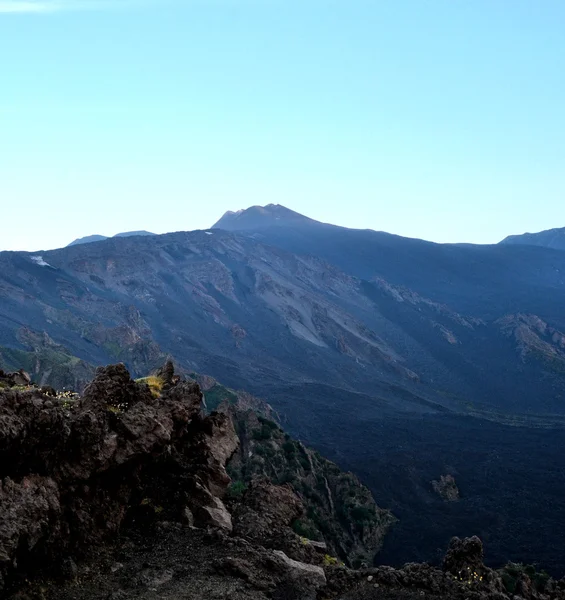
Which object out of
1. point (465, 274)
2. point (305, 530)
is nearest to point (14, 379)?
point (305, 530)

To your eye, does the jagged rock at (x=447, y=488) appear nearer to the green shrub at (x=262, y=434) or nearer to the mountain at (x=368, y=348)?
the mountain at (x=368, y=348)

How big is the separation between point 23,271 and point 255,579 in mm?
114382

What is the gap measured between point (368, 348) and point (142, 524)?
10473 cm

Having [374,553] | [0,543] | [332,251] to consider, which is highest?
[332,251]

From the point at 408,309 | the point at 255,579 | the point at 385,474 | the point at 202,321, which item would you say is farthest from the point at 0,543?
the point at 408,309

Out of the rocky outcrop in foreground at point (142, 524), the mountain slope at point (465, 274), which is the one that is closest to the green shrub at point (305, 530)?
the rocky outcrop in foreground at point (142, 524)

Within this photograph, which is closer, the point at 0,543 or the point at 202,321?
the point at 0,543

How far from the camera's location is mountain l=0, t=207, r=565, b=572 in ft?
183

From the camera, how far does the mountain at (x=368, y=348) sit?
183 ft

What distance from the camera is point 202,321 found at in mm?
119438

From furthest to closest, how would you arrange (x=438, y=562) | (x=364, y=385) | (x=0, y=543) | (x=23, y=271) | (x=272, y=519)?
(x=23, y=271)
(x=364, y=385)
(x=438, y=562)
(x=272, y=519)
(x=0, y=543)

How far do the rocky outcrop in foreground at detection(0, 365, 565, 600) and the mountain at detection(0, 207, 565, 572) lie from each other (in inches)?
1024

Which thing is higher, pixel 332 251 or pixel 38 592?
pixel 332 251

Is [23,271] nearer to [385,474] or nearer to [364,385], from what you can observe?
[364,385]
